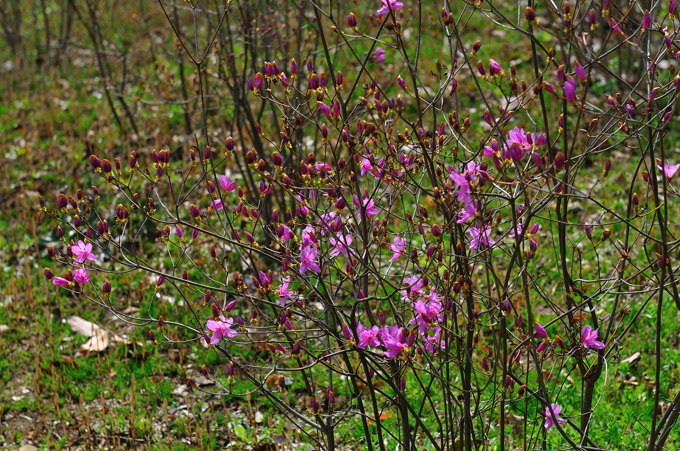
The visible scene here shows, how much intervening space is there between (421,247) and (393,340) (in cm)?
138

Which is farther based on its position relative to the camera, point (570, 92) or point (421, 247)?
point (421, 247)

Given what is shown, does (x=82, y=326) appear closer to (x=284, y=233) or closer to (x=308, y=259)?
(x=284, y=233)

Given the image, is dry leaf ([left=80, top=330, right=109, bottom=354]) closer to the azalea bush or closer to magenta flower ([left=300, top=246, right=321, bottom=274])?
the azalea bush

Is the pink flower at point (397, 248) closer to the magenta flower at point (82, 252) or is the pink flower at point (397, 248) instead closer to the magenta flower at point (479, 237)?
the magenta flower at point (479, 237)

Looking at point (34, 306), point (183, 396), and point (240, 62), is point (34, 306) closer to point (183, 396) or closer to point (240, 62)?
point (183, 396)

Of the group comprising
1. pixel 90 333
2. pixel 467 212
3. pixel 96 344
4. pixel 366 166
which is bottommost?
pixel 467 212

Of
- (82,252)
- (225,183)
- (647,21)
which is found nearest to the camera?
(647,21)

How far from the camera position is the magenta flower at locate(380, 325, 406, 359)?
2.09m

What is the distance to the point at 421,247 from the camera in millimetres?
3465

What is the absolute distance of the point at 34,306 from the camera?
14.3 feet

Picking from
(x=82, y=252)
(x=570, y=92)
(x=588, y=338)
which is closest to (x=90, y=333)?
(x=82, y=252)

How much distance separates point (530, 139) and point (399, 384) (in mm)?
853

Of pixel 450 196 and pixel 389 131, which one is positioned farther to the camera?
pixel 389 131

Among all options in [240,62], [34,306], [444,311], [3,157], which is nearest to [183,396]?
[34,306]
